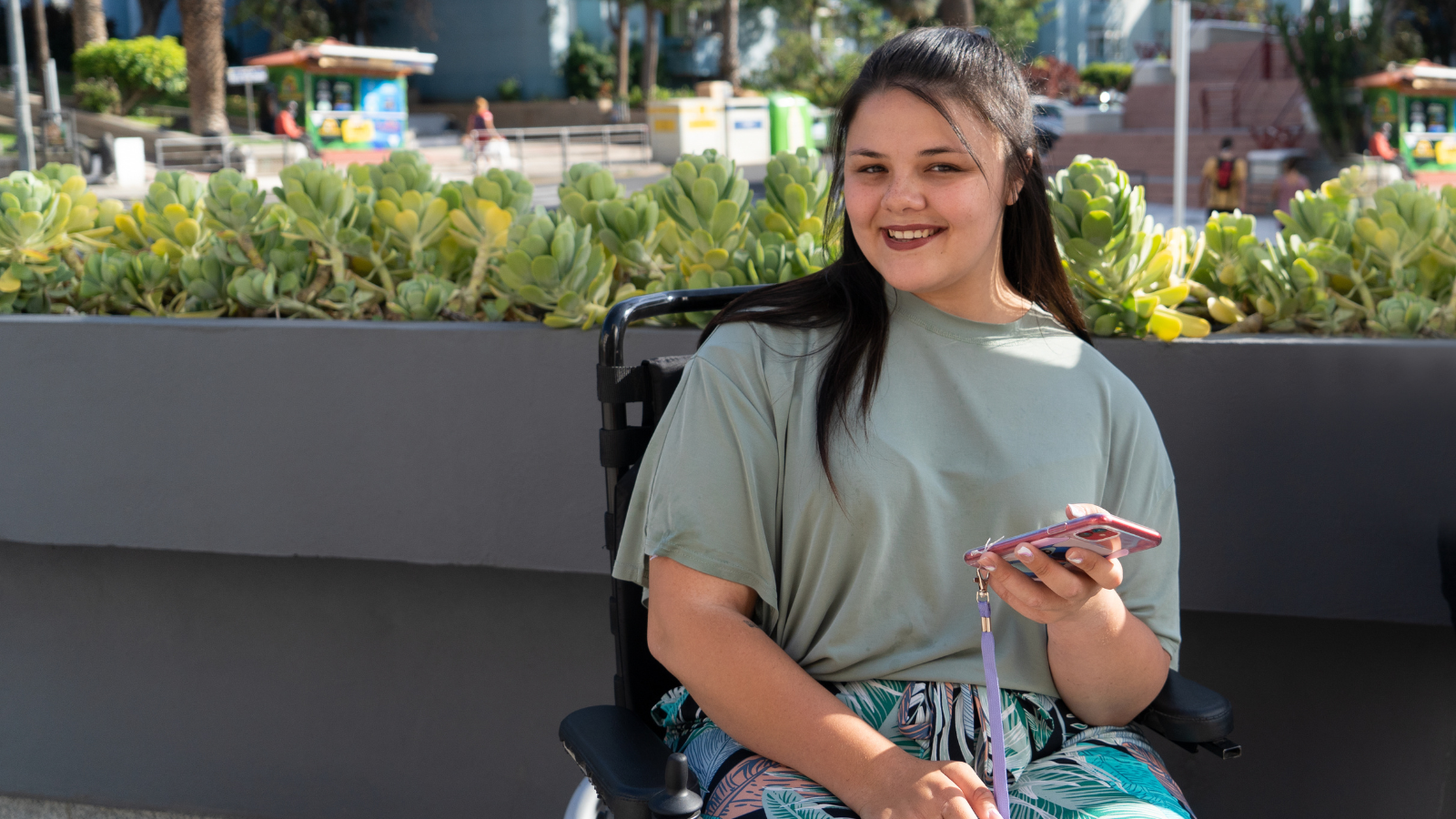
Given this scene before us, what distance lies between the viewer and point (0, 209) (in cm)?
259

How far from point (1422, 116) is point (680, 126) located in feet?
40.0

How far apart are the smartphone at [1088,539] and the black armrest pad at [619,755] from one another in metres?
0.44

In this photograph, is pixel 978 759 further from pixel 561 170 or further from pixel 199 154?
pixel 199 154

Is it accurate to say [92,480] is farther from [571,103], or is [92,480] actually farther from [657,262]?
[571,103]

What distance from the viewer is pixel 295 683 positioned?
2576mm

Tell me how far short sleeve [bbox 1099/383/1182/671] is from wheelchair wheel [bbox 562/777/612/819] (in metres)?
0.76

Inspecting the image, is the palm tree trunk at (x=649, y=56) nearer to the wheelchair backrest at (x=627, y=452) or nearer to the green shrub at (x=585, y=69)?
the green shrub at (x=585, y=69)

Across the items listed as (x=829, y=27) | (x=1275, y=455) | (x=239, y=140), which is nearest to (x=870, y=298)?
(x=1275, y=455)

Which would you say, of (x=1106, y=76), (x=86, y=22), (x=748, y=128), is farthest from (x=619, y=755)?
(x=1106, y=76)

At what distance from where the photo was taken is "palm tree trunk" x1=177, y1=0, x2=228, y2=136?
20.4 m

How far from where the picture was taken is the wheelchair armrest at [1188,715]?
1.51 m

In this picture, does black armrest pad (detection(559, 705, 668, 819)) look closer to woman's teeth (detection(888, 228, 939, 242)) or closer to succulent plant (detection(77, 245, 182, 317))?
woman's teeth (detection(888, 228, 939, 242))

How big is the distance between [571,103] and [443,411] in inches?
1264

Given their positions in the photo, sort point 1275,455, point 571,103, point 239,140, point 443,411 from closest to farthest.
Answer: point 1275,455
point 443,411
point 239,140
point 571,103
